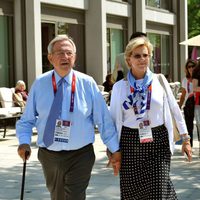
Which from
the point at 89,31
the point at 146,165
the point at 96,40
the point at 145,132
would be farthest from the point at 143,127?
the point at 89,31

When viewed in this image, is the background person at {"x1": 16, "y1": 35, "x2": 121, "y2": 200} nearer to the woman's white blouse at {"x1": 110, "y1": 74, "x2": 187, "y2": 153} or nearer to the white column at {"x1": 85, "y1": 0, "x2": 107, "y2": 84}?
the woman's white blouse at {"x1": 110, "y1": 74, "x2": 187, "y2": 153}

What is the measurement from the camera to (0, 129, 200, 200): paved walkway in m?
7.41

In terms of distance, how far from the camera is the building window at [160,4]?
28.1 metres

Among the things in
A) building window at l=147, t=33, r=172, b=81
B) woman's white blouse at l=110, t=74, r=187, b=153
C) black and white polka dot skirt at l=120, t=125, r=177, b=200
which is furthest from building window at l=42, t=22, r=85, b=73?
black and white polka dot skirt at l=120, t=125, r=177, b=200

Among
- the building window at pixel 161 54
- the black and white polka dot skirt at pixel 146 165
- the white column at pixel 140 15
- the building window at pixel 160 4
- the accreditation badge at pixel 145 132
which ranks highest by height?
the building window at pixel 160 4

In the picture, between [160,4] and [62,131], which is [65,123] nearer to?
[62,131]

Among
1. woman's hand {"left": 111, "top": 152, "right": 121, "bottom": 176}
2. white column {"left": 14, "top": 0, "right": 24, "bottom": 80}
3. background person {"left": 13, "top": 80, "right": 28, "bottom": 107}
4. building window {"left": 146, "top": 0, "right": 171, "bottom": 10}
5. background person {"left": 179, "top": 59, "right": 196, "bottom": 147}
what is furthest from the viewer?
building window {"left": 146, "top": 0, "right": 171, "bottom": 10}

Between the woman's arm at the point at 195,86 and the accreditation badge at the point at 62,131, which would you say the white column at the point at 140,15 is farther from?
the accreditation badge at the point at 62,131

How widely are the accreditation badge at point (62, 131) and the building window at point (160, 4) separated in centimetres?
2357

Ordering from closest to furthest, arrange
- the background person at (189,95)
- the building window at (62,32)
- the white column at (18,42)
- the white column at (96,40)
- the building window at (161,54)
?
the background person at (189,95) → the white column at (18,42) → the building window at (62,32) → the white column at (96,40) → the building window at (161,54)

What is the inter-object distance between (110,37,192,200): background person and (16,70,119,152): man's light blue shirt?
0.19 metres

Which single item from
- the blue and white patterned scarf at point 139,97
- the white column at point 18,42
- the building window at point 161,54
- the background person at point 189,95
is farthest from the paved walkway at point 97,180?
the building window at point 161,54

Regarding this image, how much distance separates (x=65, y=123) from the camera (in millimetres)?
4652

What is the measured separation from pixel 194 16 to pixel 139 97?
43.0m
